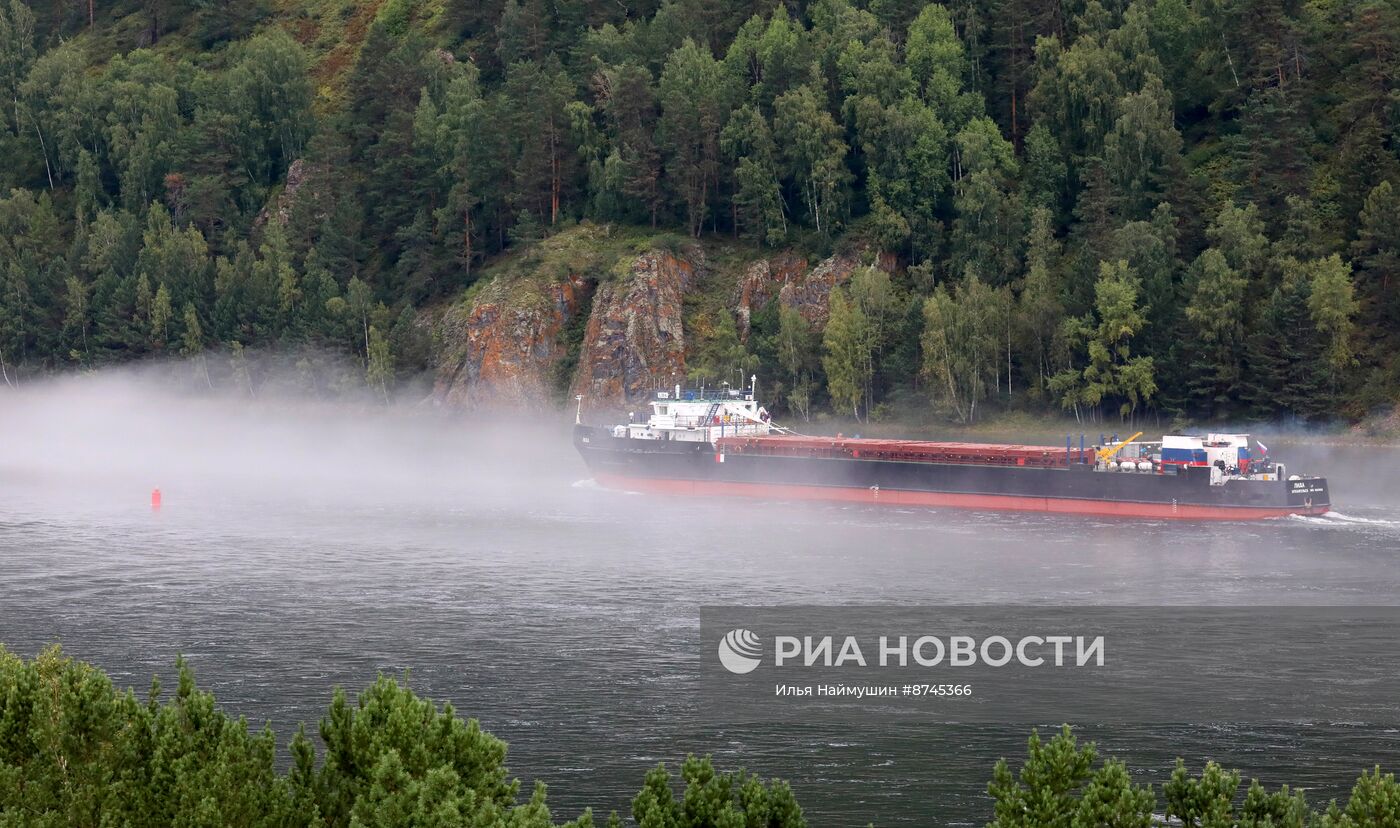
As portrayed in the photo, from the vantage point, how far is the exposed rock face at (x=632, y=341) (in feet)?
435

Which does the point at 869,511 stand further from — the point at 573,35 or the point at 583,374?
the point at 573,35

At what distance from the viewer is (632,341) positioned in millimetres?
133250

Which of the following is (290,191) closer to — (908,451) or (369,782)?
(908,451)

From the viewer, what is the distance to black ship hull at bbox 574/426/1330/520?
8562 cm

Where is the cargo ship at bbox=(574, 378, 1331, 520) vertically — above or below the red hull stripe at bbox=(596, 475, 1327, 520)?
above

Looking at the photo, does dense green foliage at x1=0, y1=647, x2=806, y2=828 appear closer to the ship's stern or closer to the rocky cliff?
the ship's stern

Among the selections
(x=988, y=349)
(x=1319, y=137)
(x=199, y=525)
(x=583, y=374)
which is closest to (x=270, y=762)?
(x=199, y=525)

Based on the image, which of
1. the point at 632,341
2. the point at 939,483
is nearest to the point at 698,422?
the point at 939,483

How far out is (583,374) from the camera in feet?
440

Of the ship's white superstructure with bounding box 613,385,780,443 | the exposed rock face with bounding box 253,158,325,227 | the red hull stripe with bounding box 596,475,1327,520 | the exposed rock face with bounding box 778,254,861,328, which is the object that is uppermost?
the exposed rock face with bounding box 253,158,325,227

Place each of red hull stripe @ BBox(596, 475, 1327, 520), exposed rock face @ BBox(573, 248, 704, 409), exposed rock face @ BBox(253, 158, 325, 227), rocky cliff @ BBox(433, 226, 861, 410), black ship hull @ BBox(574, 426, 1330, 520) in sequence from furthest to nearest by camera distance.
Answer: exposed rock face @ BBox(253, 158, 325, 227), rocky cliff @ BBox(433, 226, 861, 410), exposed rock face @ BBox(573, 248, 704, 409), red hull stripe @ BBox(596, 475, 1327, 520), black ship hull @ BBox(574, 426, 1330, 520)
